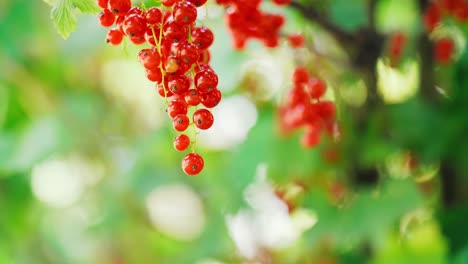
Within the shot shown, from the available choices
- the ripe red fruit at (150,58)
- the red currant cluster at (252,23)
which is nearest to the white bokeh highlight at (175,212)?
the red currant cluster at (252,23)

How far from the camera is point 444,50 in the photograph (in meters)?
1.07

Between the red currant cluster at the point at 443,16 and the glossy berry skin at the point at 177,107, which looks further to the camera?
the red currant cluster at the point at 443,16

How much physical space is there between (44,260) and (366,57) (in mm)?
1528

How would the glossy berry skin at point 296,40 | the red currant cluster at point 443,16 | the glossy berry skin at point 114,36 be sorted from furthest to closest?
the red currant cluster at point 443,16
the glossy berry skin at point 296,40
the glossy berry skin at point 114,36

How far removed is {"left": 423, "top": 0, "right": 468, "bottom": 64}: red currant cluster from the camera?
986mm

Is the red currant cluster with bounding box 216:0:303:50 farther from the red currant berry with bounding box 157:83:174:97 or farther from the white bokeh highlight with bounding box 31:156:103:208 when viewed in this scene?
the white bokeh highlight with bounding box 31:156:103:208

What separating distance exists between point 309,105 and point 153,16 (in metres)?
0.40

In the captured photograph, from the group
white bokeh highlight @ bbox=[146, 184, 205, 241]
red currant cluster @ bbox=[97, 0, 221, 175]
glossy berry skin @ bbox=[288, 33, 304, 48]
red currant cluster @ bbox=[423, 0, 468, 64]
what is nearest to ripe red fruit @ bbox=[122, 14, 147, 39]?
red currant cluster @ bbox=[97, 0, 221, 175]

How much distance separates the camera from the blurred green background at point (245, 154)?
43.1 inches

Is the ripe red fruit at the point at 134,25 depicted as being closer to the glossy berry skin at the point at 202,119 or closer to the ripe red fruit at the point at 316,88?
the glossy berry skin at the point at 202,119

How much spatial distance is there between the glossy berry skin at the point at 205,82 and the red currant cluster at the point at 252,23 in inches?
5.6

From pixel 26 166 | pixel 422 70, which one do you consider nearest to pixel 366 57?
pixel 422 70

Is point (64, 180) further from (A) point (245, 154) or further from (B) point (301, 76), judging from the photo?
(B) point (301, 76)

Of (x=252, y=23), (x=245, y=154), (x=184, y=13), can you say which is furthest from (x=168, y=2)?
(x=245, y=154)
